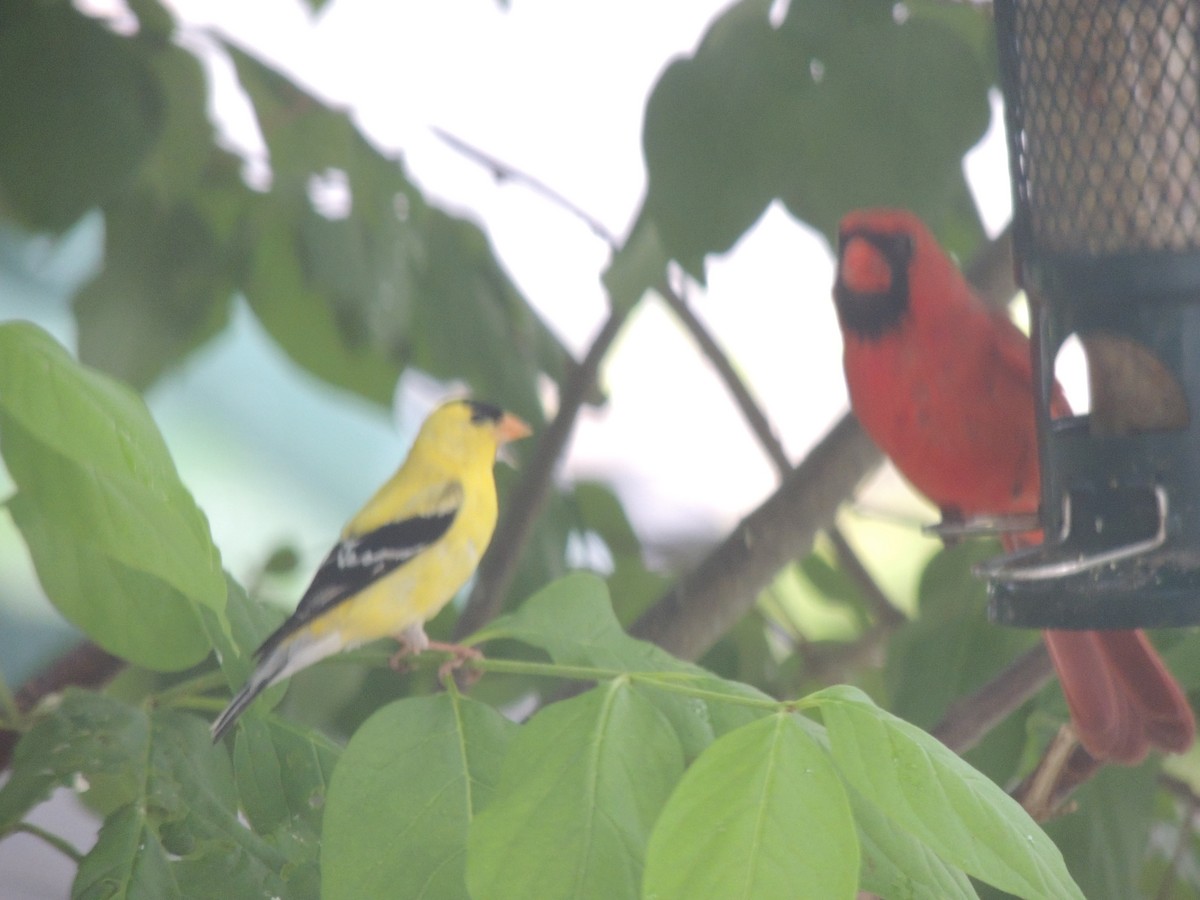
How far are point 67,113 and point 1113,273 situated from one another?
1495mm

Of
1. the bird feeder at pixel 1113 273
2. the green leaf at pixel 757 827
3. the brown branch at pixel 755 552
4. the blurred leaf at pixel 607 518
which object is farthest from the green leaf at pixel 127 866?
the blurred leaf at pixel 607 518

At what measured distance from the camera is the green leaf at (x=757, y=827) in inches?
34.5

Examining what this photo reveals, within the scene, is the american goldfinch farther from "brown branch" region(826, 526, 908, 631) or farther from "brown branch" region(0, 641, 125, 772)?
"brown branch" region(826, 526, 908, 631)

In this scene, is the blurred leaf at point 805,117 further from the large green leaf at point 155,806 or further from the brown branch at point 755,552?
the large green leaf at point 155,806

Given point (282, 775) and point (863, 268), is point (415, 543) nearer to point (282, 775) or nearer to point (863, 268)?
point (282, 775)

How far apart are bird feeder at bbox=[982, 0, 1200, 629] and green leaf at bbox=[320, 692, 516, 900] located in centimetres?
78

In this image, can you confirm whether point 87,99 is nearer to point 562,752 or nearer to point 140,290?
point 140,290

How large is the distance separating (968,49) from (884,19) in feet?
0.41

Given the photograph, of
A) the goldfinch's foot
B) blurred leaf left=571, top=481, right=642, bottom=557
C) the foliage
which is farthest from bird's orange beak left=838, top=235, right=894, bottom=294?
the goldfinch's foot

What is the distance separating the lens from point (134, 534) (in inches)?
37.5

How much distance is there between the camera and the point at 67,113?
6.86ft

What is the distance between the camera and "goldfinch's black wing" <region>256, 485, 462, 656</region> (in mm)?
1765

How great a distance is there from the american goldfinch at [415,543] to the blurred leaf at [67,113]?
2.01 ft

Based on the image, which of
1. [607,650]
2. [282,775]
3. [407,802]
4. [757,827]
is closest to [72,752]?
[282,775]
